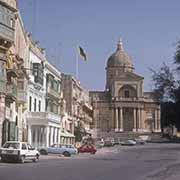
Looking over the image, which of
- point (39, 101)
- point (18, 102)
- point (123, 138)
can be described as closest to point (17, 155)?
point (18, 102)

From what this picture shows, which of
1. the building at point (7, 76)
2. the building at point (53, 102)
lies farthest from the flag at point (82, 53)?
the building at point (7, 76)

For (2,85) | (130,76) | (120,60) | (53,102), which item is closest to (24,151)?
(2,85)

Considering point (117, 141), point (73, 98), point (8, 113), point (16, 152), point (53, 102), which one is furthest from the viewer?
point (117, 141)

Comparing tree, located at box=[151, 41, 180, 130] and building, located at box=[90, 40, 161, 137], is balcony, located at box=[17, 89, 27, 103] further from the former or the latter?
building, located at box=[90, 40, 161, 137]

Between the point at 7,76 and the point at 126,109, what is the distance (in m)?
95.4

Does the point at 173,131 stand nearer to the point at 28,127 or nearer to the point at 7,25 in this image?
the point at 28,127

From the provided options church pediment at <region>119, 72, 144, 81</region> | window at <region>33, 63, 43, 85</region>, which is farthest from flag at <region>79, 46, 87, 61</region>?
church pediment at <region>119, 72, 144, 81</region>

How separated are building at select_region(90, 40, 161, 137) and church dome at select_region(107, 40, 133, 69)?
785 centimetres

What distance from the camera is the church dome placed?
15088cm

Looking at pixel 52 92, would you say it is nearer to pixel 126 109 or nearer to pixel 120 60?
pixel 126 109

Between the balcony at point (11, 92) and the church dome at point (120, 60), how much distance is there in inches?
4034

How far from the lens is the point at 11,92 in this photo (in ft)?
155

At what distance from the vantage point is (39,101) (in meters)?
64.0

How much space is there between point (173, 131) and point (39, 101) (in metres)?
81.4
